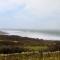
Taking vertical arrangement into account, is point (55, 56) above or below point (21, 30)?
below

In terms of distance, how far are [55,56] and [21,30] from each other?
0.60 meters

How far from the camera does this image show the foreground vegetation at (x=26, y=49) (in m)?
2.33

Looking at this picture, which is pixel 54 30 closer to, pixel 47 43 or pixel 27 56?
pixel 47 43

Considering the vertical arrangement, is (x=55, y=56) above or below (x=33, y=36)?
below

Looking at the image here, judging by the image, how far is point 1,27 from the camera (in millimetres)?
2348

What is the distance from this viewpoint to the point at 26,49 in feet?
7.76

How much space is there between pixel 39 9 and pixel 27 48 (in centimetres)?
58

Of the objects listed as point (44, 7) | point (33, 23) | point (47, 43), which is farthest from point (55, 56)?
point (44, 7)

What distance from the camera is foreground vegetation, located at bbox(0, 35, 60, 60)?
233cm

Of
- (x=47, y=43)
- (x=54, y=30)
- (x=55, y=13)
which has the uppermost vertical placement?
(x=55, y=13)

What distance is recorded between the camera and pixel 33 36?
2418mm

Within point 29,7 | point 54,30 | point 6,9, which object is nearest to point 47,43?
point 54,30

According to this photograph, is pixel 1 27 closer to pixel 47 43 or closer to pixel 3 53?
pixel 3 53

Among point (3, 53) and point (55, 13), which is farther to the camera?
point (55, 13)
